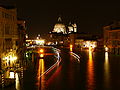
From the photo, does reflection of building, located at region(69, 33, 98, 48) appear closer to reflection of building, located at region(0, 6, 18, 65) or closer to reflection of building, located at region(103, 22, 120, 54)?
reflection of building, located at region(103, 22, 120, 54)

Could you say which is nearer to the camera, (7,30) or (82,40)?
(7,30)

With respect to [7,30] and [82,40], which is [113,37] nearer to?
[7,30]

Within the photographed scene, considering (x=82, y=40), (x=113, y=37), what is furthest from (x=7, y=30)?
(x=82, y=40)

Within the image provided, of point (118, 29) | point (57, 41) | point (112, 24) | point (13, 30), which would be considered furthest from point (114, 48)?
point (57, 41)

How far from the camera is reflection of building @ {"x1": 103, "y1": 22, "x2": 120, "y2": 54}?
66713mm

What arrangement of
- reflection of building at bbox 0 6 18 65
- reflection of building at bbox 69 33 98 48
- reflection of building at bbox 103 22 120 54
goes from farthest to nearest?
reflection of building at bbox 69 33 98 48 < reflection of building at bbox 103 22 120 54 < reflection of building at bbox 0 6 18 65

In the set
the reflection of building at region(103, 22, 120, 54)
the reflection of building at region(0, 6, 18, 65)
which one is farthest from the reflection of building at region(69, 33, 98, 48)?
the reflection of building at region(0, 6, 18, 65)

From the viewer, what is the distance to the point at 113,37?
71.9 meters

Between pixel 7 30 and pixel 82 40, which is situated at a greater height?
pixel 82 40

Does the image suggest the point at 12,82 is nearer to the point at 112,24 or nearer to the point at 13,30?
the point at 13,30

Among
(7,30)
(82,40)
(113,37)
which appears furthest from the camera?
(82,40)

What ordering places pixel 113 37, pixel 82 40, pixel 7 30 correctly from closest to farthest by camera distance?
1. pixel 7 30
2. pixel 113 37
3. pixel 82 40

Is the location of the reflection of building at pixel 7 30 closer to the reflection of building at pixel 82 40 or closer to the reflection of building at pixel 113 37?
the reflection of building at pixel 113 37

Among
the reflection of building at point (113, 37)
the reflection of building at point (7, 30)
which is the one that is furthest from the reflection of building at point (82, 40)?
the reflection of building at point (7, 30)
